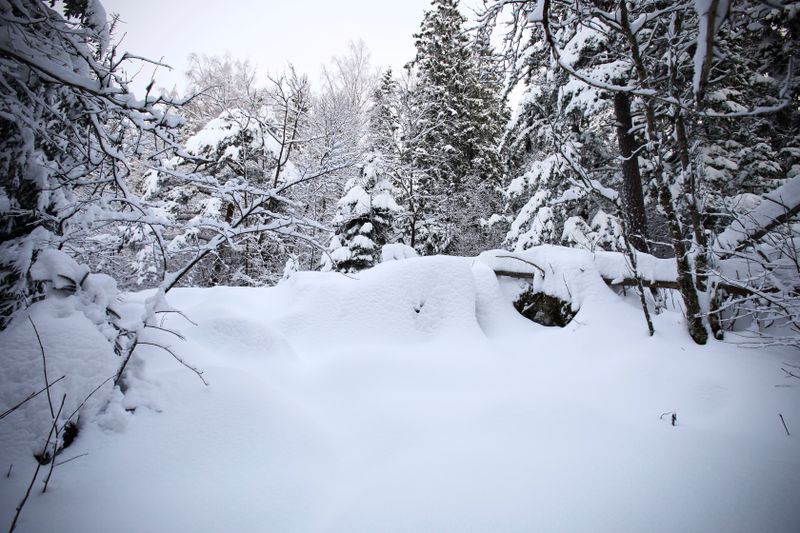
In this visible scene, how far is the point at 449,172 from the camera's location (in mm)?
16156

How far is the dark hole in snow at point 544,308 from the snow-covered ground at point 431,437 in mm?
472

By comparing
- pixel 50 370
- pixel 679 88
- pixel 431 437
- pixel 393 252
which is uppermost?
pixel 679 88

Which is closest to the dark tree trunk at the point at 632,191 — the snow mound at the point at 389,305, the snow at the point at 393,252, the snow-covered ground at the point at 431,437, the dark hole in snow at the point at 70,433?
the snow-covered ground at the point at 431,437

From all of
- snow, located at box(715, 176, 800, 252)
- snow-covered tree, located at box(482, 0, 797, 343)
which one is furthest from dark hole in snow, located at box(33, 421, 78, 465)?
snow, located at box(715, 176, 800, 252)

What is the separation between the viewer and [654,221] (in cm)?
1630

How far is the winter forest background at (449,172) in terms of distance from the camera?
1936mm

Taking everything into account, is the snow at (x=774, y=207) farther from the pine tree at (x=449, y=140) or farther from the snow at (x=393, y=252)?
the pine tree at (x=449, y=140)

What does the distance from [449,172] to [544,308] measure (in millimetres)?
12370

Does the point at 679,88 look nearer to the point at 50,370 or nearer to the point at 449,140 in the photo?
the point at 50,370

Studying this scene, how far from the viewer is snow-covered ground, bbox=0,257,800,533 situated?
177 centimetres

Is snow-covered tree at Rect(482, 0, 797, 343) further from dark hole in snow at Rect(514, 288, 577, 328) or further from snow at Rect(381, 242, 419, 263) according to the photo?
snow at Rect(381, 242, 419, 263)

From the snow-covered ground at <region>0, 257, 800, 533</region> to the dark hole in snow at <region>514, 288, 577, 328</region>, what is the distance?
47 centimetres

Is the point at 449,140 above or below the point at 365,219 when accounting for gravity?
above

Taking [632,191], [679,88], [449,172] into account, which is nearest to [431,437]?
[679,88]
